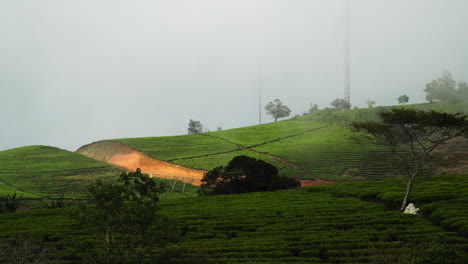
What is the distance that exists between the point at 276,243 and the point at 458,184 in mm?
25620

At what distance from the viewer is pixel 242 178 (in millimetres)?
50125

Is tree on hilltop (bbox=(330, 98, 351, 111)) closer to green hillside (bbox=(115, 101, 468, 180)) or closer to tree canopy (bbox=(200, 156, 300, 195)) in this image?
green hillside (bbox=(115, 101, 468, 180))

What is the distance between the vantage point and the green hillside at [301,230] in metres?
20.5

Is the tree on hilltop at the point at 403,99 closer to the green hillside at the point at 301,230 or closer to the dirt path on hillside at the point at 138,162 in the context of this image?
the dirt path on hillside at the point at 138,162

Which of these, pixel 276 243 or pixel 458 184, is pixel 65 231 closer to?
pixel 276 243

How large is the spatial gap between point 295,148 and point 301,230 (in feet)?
184

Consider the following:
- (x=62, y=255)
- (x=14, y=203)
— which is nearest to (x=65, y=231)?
(x=62, y=255)

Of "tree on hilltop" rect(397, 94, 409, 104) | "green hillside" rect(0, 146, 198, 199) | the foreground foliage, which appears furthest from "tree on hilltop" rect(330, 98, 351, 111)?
the foreground foliage

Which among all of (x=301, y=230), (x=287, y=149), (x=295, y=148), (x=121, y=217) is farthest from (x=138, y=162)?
(x=121, y=217)

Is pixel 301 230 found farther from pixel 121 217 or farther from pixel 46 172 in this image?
pixel 46 172

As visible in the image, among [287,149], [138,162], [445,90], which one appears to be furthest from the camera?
[445,90]

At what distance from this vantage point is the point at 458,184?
38375 millimetres

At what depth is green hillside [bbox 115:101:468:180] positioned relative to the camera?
2616 inches

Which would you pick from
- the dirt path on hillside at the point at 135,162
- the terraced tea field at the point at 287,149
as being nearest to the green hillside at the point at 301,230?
the terraced tea field at the point at 287,149
